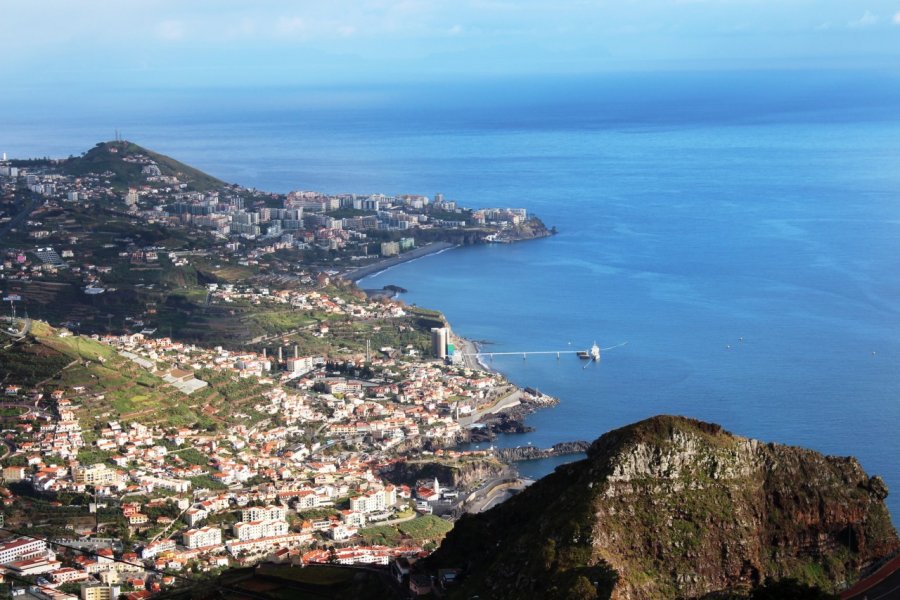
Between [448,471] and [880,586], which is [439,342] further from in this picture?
[880,586]

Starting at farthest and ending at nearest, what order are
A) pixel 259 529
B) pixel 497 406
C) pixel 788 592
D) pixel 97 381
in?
pixel 497 406, pixel 97 381, pixel 259 529, pixel 788 592

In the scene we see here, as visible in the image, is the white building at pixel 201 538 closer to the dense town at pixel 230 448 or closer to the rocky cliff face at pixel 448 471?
the dense town at pixel 230 448

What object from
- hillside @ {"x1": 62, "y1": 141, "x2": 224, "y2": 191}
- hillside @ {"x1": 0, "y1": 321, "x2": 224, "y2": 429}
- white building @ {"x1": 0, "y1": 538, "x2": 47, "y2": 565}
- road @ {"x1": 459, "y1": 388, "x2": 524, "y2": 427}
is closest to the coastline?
hillside @ {"x1": 62, "y1": 141, "x2": 224, "y2": 191}

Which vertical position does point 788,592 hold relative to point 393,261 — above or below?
above

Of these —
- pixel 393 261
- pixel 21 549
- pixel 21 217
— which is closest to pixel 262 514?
pixel 21 549

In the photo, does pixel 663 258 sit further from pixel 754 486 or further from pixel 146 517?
pixel 754 486
